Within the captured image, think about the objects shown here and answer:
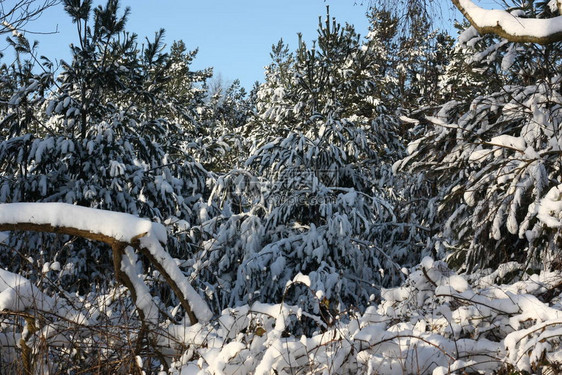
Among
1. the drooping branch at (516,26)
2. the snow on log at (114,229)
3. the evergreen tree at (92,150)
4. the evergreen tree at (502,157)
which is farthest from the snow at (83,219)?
the evergreen tree at (92,150)

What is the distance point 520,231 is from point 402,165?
1.54 metres

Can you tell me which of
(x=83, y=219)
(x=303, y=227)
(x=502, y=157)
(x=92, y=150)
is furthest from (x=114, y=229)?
(x=92, y=150)

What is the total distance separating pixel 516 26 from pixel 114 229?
7.36 ft

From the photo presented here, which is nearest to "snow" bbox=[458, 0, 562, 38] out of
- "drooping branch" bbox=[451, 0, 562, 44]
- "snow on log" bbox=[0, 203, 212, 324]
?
"drooping branch" bbox=[451, 0, 562, 44]

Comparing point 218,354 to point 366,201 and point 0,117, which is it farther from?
point 0,117

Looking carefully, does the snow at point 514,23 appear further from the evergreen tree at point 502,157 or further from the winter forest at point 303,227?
the evergreen tree at point 502,157

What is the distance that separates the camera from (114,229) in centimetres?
251

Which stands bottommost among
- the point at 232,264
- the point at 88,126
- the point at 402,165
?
the point at 232,264

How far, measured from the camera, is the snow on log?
2508mm

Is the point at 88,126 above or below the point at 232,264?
above

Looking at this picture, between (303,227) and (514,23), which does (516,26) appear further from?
(303,227)

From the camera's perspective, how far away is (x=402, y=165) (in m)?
5.68

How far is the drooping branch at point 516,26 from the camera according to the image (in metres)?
2.74

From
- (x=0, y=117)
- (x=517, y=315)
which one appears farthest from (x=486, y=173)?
(x=0, y=117)
